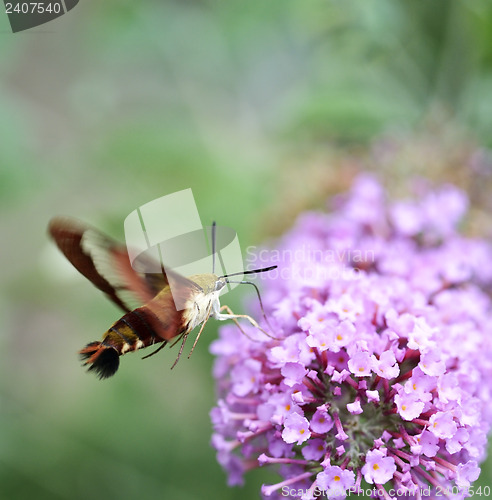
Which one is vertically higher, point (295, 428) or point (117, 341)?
point (117, 341)

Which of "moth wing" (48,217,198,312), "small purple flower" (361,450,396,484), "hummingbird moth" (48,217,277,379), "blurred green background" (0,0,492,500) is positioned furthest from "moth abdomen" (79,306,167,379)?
"blurred green background" (0,0,492,500)

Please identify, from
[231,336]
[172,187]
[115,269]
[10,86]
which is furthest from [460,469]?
[10,86]

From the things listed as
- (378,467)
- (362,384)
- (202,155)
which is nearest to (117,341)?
(362,384)

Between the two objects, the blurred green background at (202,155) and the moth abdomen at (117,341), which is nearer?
the moth abdomen at (117,341)

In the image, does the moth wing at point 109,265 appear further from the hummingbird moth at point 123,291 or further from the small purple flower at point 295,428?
the small purple flower at point 295,428

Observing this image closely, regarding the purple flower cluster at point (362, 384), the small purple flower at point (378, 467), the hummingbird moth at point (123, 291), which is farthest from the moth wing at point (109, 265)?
the small purple flower at point (378, 467)

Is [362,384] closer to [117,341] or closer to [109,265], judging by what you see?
[117,341]

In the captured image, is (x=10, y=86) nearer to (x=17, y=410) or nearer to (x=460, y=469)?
(x=17, y=410)
